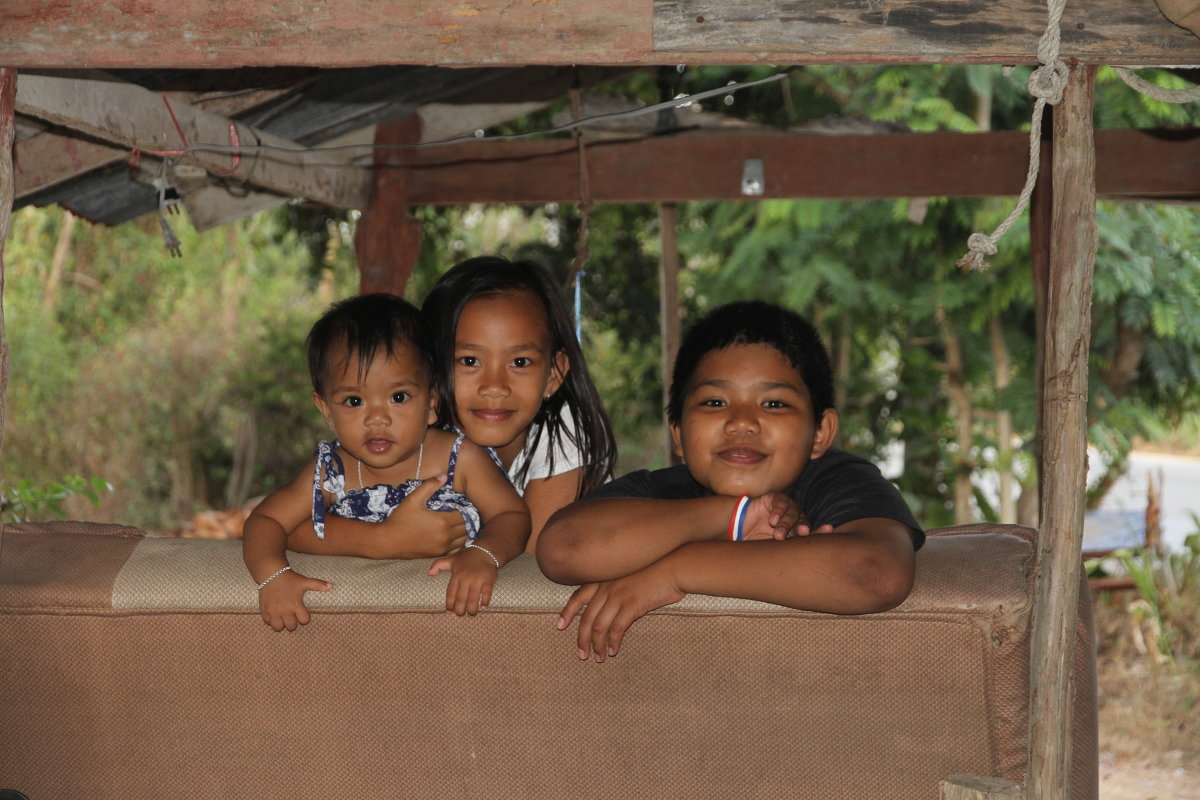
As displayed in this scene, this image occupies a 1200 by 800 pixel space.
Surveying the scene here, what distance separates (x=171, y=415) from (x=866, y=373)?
545 centimetres

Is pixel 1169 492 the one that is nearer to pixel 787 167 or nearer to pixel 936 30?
pixel 787 167

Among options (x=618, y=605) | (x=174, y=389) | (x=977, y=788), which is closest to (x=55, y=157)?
(x=618, y=605)

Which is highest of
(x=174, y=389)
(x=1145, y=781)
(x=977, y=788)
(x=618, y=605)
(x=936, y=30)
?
(x=936, y=30)

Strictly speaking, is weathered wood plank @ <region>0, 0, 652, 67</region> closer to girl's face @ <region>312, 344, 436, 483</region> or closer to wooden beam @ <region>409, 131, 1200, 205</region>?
girl's face @ <region>312, 344, 436, 483</region>

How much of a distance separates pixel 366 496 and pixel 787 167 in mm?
2793

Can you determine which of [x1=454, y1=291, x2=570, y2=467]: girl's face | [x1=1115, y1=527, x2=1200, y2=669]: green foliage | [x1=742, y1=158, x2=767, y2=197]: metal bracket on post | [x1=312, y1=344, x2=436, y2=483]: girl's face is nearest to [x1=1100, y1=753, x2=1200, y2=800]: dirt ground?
[x1=1115, y1=527, x2=1200, y2=669]: green foliage

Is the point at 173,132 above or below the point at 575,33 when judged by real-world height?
above

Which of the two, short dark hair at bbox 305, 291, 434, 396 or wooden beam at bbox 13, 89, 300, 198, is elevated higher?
wooden beam at bbox 13, 89, 300, 198

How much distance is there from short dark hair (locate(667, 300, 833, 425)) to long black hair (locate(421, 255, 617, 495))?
0.44 m

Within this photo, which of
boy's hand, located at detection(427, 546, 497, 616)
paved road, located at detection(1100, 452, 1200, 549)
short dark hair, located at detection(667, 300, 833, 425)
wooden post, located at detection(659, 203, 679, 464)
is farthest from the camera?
paved road, located at detection(1100, 452, 1200, 549)

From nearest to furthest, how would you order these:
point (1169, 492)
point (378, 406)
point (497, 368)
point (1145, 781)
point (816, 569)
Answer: point (816, 569) < point (378, 406) < point (497, 368) < point (1145, 781) < point (1169, 492)

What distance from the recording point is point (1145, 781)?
15.1 feet

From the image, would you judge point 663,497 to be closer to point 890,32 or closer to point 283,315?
point 890,32

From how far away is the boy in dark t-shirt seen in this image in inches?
75.4
